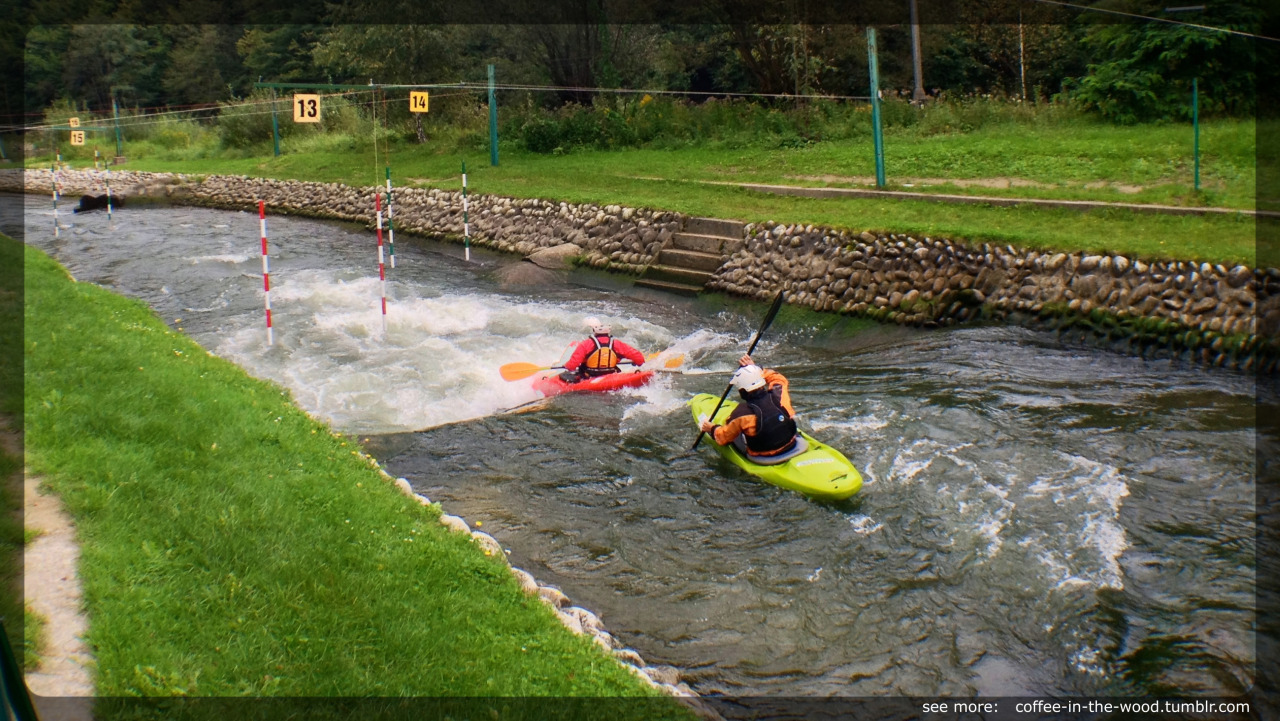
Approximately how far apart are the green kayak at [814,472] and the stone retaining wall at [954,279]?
4275mm

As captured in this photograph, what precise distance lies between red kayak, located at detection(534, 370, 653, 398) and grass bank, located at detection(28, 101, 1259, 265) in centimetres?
458

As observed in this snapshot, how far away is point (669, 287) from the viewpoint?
48.7ft

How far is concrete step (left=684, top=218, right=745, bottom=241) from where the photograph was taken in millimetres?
14703

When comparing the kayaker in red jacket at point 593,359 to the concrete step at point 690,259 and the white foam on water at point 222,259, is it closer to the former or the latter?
the concrete step at point 690,259

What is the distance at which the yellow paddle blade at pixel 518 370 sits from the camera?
10438mm

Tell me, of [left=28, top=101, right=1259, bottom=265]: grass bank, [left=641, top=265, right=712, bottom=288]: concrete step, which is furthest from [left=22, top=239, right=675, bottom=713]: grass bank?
[left=28, top=101, right=1259, bottom=265]: grass bank

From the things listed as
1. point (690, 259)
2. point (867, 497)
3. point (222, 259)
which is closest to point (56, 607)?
point (867, 497)

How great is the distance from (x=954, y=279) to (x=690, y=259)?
4.49m

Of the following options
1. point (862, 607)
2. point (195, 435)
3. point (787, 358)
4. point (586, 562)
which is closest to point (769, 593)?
point (862, 607)

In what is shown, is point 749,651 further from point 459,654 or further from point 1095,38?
point 1095,38

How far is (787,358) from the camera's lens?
11.5 metres

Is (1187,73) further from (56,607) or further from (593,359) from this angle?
(56,607)

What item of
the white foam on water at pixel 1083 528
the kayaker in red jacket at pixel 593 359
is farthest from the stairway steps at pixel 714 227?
the white foam on water at pixel 1083 528

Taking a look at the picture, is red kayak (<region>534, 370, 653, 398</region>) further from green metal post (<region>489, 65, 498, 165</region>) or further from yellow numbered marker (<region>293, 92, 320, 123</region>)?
green metal post (<region>489, 65, 498, 165</region>)
